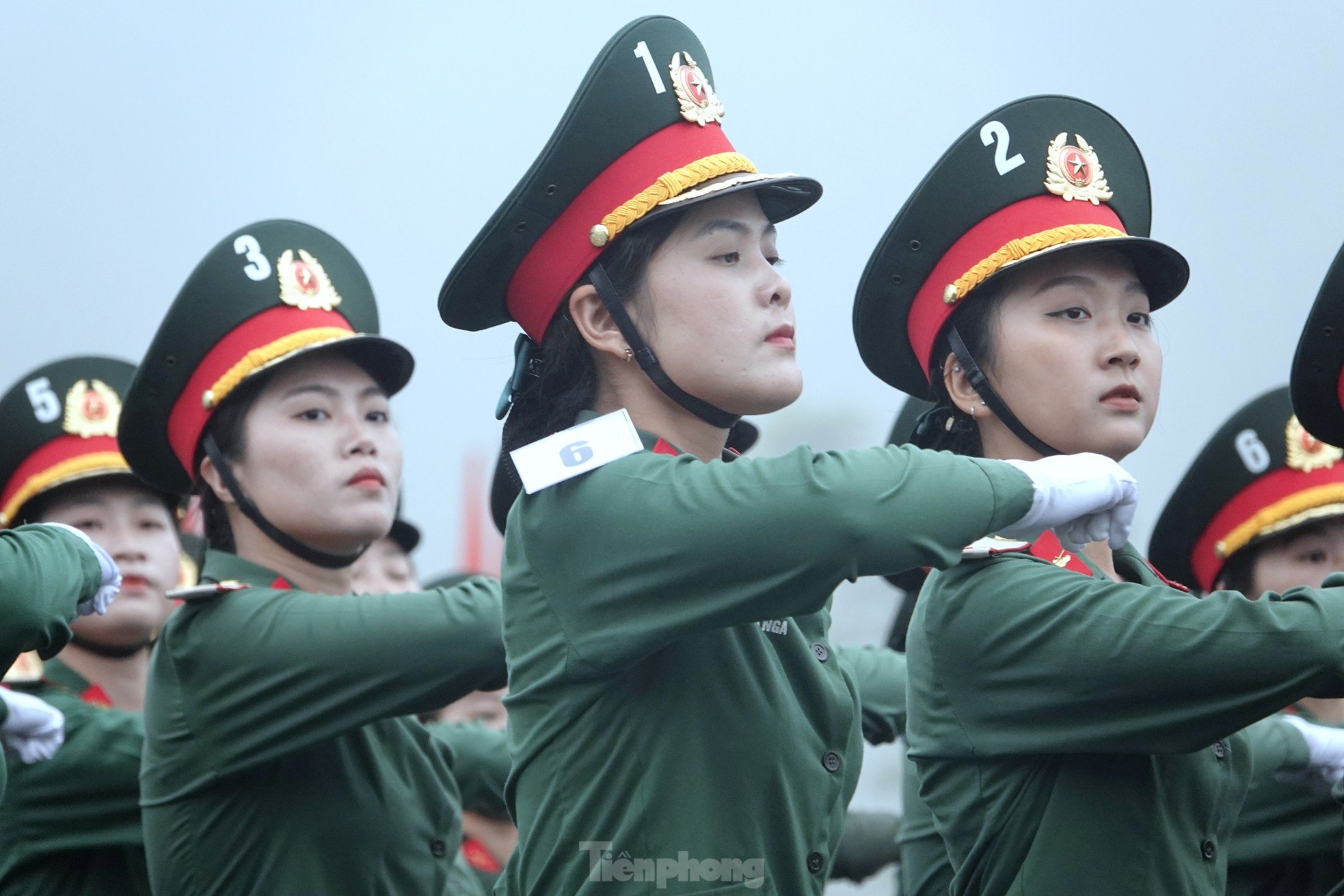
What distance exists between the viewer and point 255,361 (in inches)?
166

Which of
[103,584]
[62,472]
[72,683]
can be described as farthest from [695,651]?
[62,472]

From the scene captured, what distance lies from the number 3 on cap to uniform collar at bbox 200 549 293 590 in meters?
1.53

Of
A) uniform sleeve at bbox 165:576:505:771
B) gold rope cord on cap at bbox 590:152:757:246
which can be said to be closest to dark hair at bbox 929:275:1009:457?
gold rope cord on cap at bbox 590:152:757:246

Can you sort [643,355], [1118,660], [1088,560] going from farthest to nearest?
[1088,560] < [643,355] < [1118,660]

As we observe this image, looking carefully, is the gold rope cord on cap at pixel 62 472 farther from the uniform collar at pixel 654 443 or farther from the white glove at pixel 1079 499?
the white glove at pixel 1079 499

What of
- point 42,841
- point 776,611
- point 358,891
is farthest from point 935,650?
point 42,841

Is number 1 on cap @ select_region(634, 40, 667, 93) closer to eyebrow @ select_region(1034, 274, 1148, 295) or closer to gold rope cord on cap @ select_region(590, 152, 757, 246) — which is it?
gold rope cord on cap @ select_region(590, 152, 757, 246)

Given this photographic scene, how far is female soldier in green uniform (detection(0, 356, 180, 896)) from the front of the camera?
14.3ft

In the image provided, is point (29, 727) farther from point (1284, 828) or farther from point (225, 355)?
point (1284, 828)

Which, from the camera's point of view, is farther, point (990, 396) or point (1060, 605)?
point (990, 396)

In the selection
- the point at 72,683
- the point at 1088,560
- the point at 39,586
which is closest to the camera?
the point at 1088,560

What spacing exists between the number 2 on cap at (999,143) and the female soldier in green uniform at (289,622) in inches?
57.4

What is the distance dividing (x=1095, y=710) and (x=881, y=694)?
5.96 feet

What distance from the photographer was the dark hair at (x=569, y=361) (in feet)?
10.0
